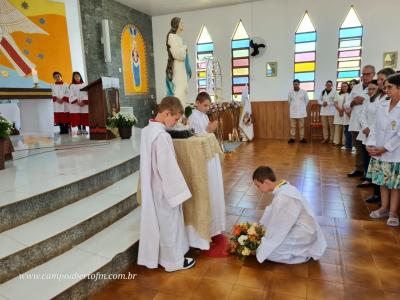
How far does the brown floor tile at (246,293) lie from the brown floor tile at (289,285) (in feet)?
0.30

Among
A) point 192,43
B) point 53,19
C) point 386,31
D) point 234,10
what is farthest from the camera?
point 192,43

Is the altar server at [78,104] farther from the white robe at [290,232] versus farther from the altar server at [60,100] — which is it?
the white robe at [290,232]

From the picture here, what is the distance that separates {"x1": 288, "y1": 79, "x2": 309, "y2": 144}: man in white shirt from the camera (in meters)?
7.92

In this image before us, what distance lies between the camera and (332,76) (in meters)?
8.40

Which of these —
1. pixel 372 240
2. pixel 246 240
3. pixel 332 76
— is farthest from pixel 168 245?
pixel 332 76

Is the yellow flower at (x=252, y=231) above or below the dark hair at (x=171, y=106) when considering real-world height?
below

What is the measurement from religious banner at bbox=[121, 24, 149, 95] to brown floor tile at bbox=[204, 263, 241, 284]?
292 inches

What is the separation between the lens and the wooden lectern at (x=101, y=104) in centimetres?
514

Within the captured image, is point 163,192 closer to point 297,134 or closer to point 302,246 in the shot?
point 302,246

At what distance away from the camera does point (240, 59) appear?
9.24 m

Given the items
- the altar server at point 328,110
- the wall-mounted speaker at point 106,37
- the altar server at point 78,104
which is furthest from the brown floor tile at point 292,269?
the wall-mounted speaker at point 106,37

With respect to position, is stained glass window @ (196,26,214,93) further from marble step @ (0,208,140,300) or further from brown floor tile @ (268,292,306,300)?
brown floor tile @ (268,292,306,300)

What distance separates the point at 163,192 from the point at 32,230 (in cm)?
99

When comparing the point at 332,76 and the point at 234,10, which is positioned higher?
the point at 234,10
